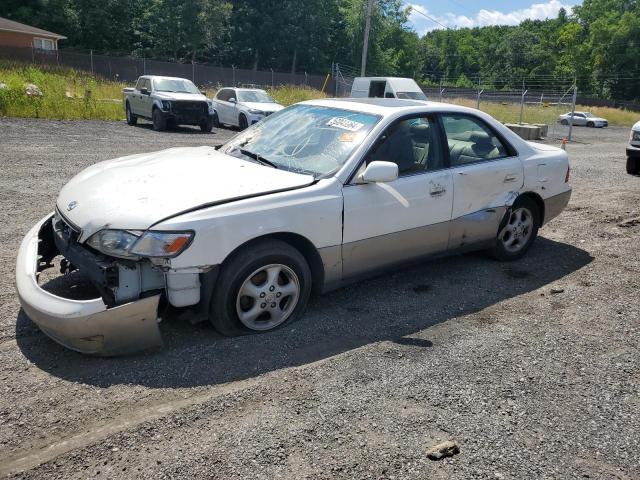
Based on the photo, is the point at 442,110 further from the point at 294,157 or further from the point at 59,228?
the point at 59,228

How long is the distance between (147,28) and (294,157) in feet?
194

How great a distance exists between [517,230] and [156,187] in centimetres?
374

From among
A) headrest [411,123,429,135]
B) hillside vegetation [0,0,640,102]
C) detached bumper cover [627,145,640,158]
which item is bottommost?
detached bumper cover [627,145,640,158]

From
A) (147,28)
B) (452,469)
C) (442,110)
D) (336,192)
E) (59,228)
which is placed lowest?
(452,469)

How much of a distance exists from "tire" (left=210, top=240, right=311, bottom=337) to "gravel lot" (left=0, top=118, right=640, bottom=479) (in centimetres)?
13

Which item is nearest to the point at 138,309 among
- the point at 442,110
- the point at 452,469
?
the point at 452,469

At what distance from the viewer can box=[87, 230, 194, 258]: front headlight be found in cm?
324

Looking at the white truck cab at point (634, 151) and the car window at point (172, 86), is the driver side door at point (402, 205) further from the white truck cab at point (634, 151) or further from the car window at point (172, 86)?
the car window at point (172, 86)

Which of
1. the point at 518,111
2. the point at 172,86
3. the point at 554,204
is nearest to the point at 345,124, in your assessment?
the point at 554,204

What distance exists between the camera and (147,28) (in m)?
56.3

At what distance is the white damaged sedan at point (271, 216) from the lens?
129 inches

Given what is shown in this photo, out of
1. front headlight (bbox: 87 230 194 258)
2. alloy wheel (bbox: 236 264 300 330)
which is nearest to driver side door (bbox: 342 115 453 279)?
alloy wheel (bbox: 236 264 300 330)

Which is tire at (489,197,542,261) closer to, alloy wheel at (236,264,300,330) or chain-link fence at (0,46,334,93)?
alloy wheel at (236,264,300,330)

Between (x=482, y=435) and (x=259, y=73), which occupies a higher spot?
(x=259, y=73)
